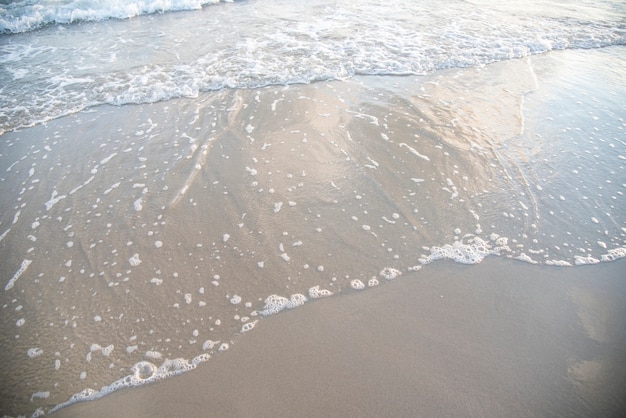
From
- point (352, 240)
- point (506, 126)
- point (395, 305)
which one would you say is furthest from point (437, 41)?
point (395, 305)

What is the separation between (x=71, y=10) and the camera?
10.1m

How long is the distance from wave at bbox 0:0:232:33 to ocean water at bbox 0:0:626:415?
3.46 metres

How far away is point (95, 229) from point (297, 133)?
2748 millimetres

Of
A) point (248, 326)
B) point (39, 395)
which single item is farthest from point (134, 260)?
point (248, 326)

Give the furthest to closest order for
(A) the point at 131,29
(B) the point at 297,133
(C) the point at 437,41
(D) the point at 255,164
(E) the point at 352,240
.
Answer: (A) the point at 131,29
(C) the point at 437,41
(B) the point at 297,133
(D) the point at 255,164
(E) the point at 352,240

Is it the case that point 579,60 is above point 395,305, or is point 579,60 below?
above

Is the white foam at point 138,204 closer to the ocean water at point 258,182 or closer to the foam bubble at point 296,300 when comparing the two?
the ocean water at point 258,182

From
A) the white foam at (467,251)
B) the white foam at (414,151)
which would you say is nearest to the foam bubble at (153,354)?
the white foam at (467,251)

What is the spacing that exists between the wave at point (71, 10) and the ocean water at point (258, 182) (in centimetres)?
346

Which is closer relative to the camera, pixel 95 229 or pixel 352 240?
pixel 352 240

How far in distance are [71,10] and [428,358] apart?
1376 centimetres

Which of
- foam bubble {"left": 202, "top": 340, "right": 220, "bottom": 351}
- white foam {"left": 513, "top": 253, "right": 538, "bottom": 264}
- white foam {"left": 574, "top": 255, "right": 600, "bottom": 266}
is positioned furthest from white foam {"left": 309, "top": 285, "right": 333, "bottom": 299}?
white foam {"left": 574, "top": 255, "right": 600, "bottom": 266}

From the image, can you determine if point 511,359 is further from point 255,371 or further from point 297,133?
point 297,133

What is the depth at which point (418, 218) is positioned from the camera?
3.30m
